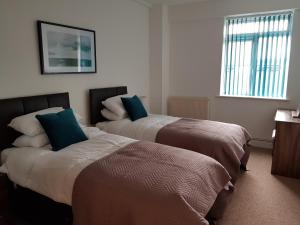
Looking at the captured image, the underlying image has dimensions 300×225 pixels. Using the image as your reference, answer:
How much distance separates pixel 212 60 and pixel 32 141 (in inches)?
132

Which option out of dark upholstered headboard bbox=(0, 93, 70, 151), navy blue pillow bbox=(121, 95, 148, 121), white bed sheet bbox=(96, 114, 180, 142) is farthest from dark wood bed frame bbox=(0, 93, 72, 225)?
navy blue pillow bbox=(121, 95, 148, 121)

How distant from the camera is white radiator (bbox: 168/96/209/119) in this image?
4504 millimetres

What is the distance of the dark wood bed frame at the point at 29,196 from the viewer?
1904mm

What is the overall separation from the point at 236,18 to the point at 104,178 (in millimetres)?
3696

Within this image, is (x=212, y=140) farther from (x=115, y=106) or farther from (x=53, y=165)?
(x=53, y=165)

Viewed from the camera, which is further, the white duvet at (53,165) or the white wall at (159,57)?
the white wall at (159,57)

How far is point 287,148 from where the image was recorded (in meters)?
2.99

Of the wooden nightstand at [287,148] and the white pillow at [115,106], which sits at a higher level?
the white pillow at [115,106]

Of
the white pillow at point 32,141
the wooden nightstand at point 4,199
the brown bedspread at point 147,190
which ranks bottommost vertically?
the wooden nightstand at point 4,199

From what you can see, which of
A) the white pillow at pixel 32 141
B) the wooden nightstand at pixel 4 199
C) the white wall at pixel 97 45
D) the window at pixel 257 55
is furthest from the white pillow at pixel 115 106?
the window at pixel 257 55

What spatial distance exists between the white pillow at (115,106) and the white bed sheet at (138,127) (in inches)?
4.6

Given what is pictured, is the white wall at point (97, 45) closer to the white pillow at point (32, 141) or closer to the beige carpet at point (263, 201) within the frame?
the white pillow at point (32, 141)

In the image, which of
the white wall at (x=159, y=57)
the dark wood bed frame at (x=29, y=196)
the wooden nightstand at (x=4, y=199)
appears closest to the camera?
the dark wood bed frame at (x=29, y=196)

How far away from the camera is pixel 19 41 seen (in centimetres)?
236
